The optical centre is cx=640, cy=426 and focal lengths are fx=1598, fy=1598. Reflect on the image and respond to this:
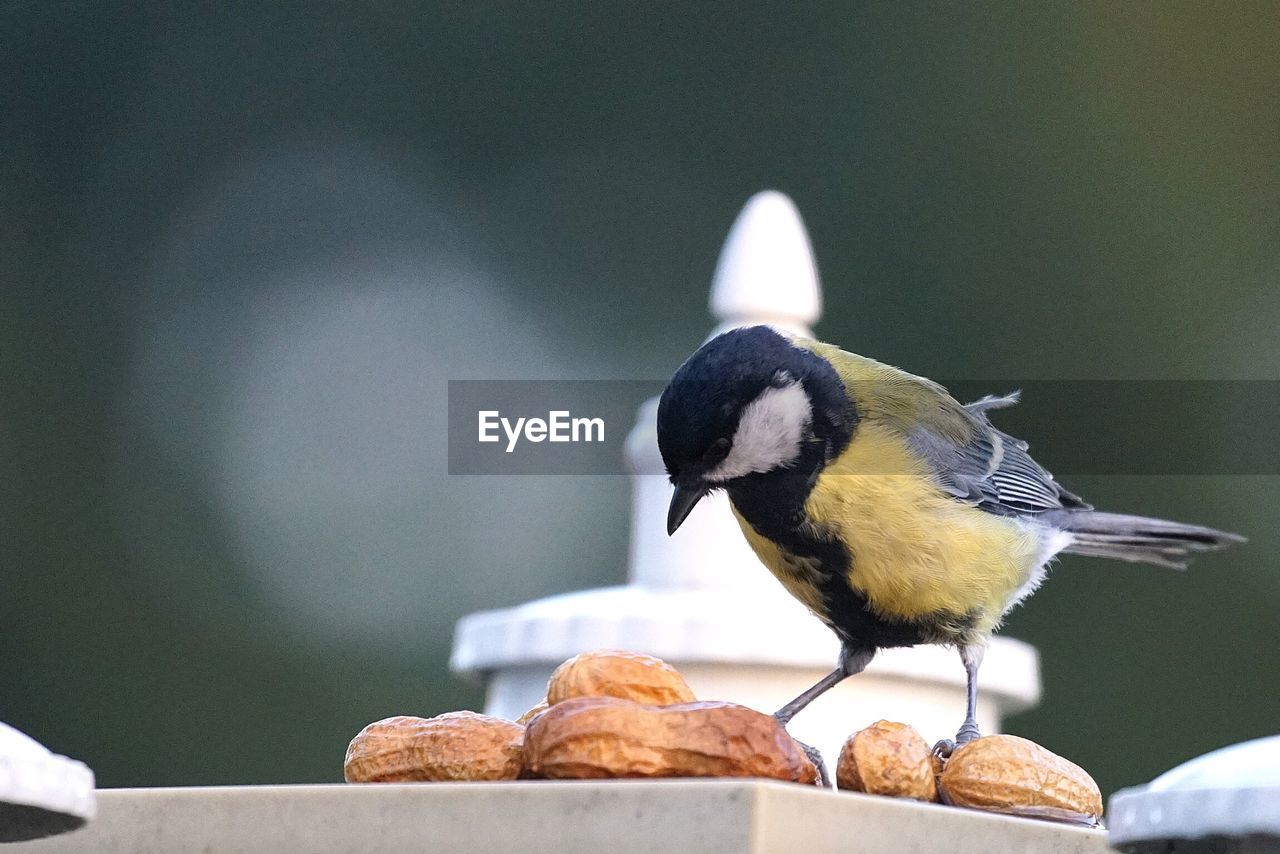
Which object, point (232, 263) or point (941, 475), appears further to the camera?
point (232, 263)

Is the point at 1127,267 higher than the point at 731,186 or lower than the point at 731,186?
lower

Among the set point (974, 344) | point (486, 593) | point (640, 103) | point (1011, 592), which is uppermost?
point (640, 103)

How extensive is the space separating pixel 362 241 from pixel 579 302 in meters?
0.72

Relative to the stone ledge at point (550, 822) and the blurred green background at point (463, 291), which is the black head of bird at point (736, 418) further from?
the blurred green background at point (463, 291)

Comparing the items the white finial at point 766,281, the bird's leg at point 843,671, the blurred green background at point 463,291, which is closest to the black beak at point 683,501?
the bird's leg at point 843,671

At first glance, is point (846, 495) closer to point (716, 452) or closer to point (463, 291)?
point (716, 452)

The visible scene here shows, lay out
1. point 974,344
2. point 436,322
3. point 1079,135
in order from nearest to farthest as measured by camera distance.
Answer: point 974,344 → point 1079,135 → point 436,322

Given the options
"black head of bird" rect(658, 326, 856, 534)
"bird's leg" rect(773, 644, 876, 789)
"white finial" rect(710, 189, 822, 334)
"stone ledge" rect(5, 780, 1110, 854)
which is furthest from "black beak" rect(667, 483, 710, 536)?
"stone ledge" rect(5, 780, 1110, 854)

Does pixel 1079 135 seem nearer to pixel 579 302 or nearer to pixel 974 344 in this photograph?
pixel 974 344

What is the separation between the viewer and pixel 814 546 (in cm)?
102

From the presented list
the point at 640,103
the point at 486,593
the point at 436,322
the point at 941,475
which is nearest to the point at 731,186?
the point at 640,103

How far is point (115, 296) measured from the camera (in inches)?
143

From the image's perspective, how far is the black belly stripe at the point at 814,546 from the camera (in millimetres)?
1015

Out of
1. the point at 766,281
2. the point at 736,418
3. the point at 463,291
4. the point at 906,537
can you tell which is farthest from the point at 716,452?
the point at 463,291
